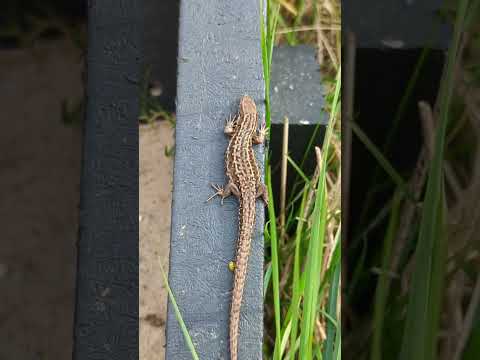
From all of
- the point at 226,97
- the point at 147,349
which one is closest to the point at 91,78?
the point at 226,97

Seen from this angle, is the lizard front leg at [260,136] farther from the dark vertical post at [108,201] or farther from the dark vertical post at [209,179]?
the dark vertical post at [108,201]

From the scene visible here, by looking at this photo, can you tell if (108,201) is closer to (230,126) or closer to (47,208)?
(230,126)

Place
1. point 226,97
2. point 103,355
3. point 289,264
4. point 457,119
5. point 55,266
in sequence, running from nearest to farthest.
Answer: point 457,119 → point 103,355 → point 226,97 → point 289,264 → point 55,266

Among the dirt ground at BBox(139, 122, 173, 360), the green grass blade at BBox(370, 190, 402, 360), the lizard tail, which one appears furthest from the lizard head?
the green grass blade at BBox(370, 190, 402, 360)

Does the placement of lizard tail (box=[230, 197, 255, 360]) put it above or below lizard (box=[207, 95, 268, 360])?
below

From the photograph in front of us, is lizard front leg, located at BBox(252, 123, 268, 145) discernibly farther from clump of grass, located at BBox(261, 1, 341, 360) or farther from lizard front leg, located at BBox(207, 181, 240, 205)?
Result: lizard front leg, located at BBox(207, 181, 240, 205)

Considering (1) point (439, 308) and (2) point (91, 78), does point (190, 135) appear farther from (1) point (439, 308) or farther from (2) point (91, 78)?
(1) point (439, 308)

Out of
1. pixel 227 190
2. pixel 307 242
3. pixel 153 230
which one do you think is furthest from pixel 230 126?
pixel 153 230
